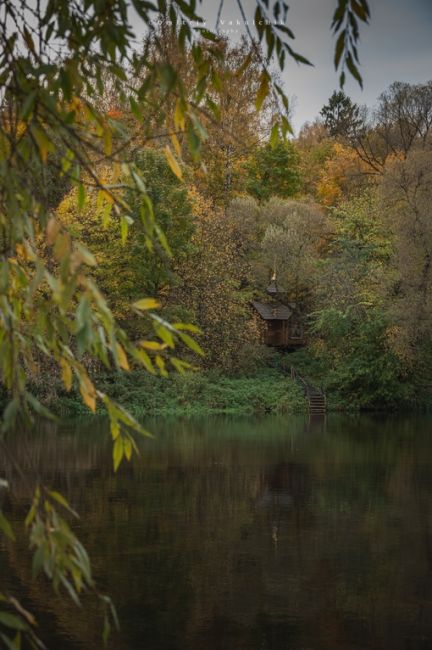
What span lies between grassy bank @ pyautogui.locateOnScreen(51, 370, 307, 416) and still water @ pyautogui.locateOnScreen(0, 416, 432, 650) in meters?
11.0

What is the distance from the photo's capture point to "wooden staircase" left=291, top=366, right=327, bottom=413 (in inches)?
1454

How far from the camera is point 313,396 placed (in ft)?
125

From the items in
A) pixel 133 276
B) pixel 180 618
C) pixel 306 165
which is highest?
pixel 306 165

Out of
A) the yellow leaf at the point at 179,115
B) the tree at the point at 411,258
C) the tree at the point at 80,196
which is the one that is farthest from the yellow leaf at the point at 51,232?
the tree at the point at 411,258

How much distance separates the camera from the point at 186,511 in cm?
1458

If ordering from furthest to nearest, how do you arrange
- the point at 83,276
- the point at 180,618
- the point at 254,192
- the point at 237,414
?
1. the point at 254,192
2. the point at 237,414
3. the point at 180,618
4. the point at 83,276

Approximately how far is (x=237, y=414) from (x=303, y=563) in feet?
76.7

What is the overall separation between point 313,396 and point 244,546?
86.3 ft

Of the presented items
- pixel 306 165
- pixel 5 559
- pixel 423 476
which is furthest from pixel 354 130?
pixel 5 559

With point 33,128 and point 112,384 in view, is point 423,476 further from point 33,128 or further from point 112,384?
point 112,384

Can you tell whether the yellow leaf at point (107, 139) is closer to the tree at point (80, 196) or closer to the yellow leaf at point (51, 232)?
the tree at point (80, 196)

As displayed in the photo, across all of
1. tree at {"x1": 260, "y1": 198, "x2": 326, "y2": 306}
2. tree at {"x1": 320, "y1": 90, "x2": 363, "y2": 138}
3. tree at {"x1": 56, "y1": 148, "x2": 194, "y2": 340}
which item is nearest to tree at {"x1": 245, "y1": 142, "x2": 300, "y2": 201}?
tree at {"x1": 260, "y1": 198, "x2": 326, "y2": 306}

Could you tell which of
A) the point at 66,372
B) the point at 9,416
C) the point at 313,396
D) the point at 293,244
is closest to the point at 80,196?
the point at 66,372

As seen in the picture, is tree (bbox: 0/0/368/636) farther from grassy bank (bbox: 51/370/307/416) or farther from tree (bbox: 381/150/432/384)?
tree (bbox: 381/150/432/384)
